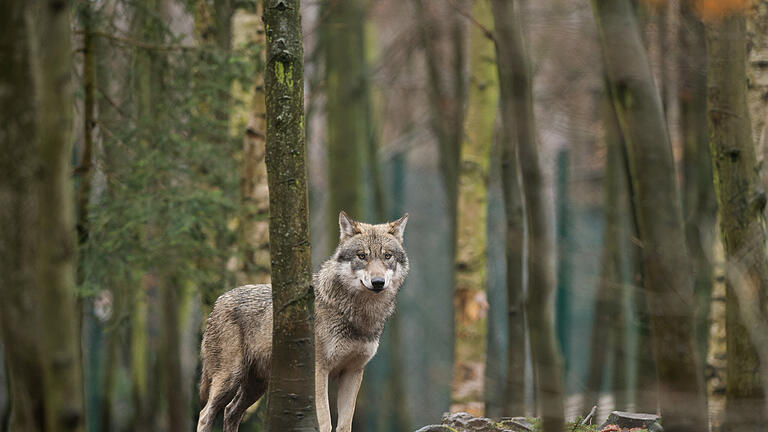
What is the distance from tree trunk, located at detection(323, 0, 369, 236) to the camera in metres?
12.2

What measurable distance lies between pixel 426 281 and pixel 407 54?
21.3 feet

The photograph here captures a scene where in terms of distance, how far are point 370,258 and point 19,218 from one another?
3373mm

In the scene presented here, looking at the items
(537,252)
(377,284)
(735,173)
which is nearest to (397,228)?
(377,284)

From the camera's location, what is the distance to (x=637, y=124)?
435 centimetres

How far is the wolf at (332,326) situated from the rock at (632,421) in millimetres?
1955

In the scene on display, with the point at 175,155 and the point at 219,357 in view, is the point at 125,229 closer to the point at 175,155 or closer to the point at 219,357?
the point at 175,155

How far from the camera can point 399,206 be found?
18.7 metres

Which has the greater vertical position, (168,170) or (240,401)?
(168,170)

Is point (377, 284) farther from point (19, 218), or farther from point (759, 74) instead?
point (759, 74)

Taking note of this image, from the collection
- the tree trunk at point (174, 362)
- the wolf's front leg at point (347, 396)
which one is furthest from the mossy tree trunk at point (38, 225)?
the tree trunk at point (174, 362)

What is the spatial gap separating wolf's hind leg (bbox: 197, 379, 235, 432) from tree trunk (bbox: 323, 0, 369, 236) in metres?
4.84

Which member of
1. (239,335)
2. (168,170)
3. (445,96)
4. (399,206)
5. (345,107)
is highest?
(445,96)

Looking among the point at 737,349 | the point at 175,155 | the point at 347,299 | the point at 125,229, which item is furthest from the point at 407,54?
the point at 737,349

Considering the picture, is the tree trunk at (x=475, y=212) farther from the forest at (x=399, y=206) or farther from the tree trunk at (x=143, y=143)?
the tree trunk at (x=143, y=143)
